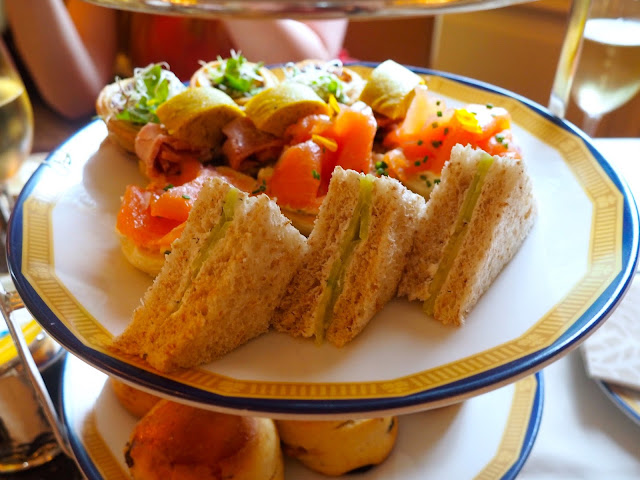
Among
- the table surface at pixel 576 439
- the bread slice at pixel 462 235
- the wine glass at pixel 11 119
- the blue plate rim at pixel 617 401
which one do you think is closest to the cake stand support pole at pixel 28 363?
the table surface at pixel 576 439

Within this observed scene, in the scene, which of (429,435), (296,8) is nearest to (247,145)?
(429,435)

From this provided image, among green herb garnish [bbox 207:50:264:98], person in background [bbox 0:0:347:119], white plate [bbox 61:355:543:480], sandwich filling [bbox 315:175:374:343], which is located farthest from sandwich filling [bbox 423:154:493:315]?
person in background [bbox 0:0:347:119]

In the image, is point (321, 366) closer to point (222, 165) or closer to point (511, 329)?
point (511, 329)

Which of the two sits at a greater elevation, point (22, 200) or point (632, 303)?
point (22, 200)

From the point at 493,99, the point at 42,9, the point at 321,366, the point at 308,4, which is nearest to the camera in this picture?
the point at 308,4

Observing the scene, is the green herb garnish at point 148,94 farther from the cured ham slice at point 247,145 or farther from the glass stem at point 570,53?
the glass stem at point 570,53

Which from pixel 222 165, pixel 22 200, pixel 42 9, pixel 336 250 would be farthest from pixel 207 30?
pixel 336 250

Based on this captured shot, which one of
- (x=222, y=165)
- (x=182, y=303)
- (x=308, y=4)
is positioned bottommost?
(x=222, y=165)

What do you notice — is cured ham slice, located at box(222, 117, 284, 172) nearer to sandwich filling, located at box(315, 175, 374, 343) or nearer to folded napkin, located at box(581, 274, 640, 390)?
sandwich filling, located at box(315, 175, 374, 343)
